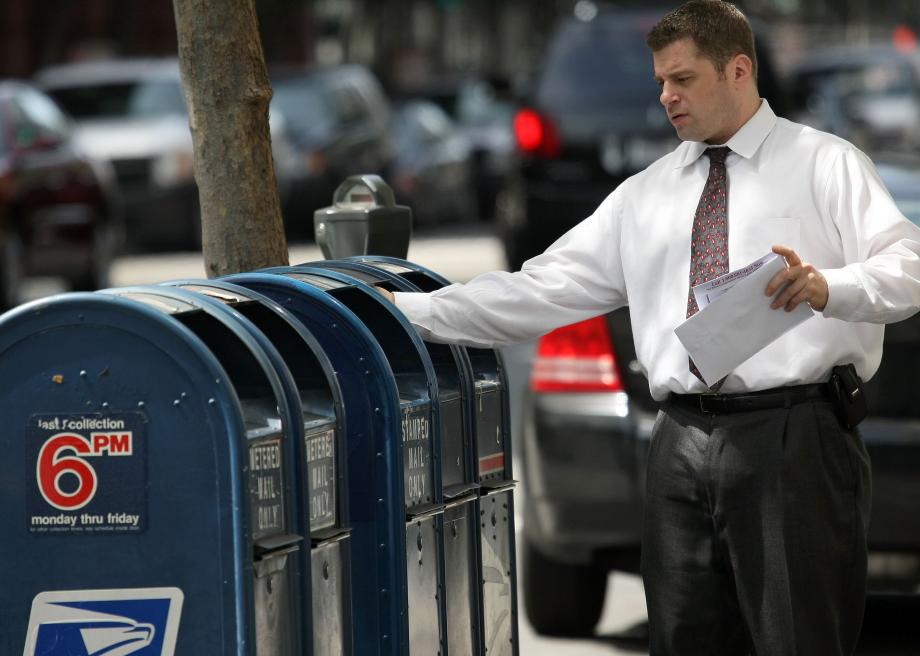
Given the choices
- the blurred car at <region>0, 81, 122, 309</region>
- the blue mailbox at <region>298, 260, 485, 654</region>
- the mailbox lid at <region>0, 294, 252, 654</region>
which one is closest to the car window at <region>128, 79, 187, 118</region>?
the blurred car at <region>0, 81, 122, 309</region>

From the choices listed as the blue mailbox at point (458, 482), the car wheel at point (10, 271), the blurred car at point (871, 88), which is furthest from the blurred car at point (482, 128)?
the blue mailbox at point (458, 482)

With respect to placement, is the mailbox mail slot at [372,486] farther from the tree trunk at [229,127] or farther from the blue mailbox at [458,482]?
the tree trunk at [229,127]

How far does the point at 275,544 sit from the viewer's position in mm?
3590

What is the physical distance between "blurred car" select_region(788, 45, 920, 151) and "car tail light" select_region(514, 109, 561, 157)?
177 inches

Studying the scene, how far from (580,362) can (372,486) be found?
6.90ft

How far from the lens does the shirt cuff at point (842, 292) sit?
3.79 meters

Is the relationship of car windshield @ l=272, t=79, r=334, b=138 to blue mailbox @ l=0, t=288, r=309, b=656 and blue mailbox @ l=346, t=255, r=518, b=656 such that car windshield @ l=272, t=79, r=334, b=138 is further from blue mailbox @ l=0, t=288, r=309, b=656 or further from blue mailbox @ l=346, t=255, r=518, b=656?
blue mailbox @ l=0, t=288, r=309, b=656

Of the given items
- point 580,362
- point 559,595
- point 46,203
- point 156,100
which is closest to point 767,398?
point 580,362

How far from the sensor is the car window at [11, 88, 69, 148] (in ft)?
47.2

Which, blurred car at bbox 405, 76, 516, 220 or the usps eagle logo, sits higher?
blurred car at bbox 405, 76, 516, 220

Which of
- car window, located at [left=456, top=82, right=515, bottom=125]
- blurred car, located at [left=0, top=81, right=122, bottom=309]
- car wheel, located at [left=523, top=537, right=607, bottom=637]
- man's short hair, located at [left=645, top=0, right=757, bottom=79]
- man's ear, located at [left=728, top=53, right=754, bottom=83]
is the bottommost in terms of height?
car wheel, located at [left=523, top=537, right=607, bottom=637]

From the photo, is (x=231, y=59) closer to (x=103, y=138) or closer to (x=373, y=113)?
(x=103, y=138)

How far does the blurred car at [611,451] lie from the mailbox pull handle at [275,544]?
2.24m

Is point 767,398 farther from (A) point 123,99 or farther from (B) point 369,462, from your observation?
(A) point 123,99
